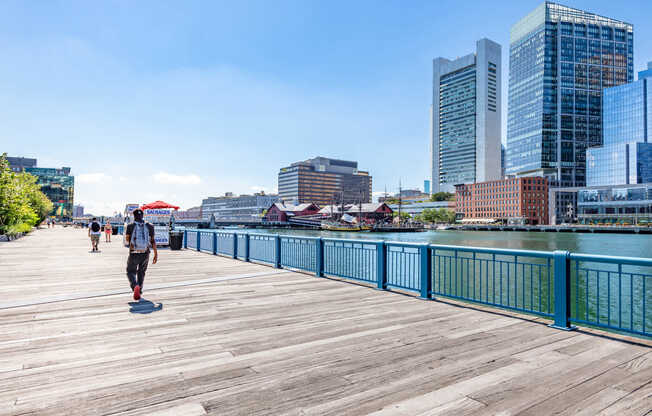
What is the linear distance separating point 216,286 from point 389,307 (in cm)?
465

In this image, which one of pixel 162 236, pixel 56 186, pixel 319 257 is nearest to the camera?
pixel 319 257

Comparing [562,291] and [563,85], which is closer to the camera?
[562,291]

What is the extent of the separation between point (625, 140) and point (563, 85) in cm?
3761

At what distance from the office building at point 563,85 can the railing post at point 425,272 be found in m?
185

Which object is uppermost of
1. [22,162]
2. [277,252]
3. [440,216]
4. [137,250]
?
[22,162]

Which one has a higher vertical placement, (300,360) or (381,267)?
(381,267)

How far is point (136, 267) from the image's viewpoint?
26.7ft

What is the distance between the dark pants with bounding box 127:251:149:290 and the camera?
8.02m

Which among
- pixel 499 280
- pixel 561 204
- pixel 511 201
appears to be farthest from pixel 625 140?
pixel 499 280

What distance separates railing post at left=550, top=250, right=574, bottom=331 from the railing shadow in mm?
6811

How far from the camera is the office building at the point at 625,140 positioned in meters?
138

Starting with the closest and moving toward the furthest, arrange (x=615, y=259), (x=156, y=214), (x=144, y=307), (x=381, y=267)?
(x=615, y=259) < (x=144, y=307) < (x=381, y=267) < (x=156, y=214)

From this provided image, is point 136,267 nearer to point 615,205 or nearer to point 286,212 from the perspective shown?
point 615,205

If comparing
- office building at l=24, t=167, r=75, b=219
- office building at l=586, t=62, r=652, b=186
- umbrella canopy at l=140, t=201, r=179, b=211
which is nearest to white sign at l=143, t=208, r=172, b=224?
umbrella canopy at l=140, t=201, r=179, b=211
